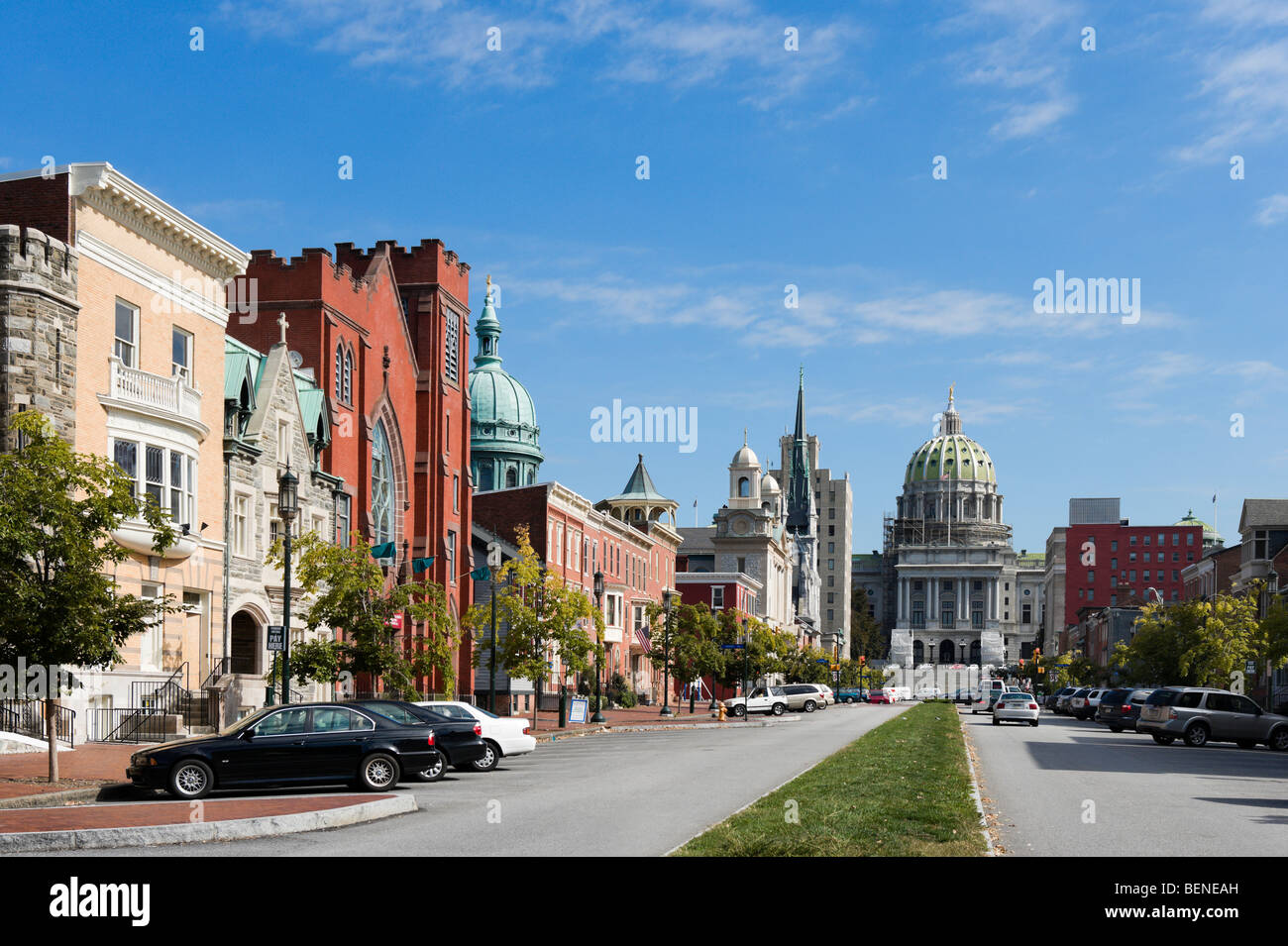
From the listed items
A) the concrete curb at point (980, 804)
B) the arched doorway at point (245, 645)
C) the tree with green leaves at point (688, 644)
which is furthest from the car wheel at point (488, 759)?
the tree with green leaves at point (688, 644)

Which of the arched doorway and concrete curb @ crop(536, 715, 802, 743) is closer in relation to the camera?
the arched doorway

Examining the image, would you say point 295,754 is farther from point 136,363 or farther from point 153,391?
point 136,363

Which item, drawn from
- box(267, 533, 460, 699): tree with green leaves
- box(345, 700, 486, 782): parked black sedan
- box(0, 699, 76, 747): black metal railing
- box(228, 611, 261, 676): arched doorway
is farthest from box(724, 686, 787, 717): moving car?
box(345, 700, 486, 782): parked black sedan

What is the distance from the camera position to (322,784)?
22.1 meters

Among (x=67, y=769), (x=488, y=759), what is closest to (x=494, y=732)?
(x=488, y=759)

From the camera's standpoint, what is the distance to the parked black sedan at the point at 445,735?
2471 cm

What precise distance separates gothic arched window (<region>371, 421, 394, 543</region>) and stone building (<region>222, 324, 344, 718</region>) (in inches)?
292

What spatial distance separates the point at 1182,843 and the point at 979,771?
11747 millimetres

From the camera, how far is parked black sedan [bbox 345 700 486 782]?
24.7 metres

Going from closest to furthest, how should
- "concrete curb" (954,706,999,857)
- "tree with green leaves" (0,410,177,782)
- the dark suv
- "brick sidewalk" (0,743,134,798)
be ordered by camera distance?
1. "concrete curb" (954,706,999,857)
2. "brick sidewalk" (0,743,134,798)
3. "tree with green leaves" (0,410,177,782)
4. the dark suv

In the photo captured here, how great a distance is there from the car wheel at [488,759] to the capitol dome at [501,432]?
61326 mm

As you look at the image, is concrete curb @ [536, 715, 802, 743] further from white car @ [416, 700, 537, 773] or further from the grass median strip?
the grass median strip

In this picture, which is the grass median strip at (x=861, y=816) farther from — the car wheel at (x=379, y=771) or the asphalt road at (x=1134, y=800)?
the car wheel at (x=379, y=771)
